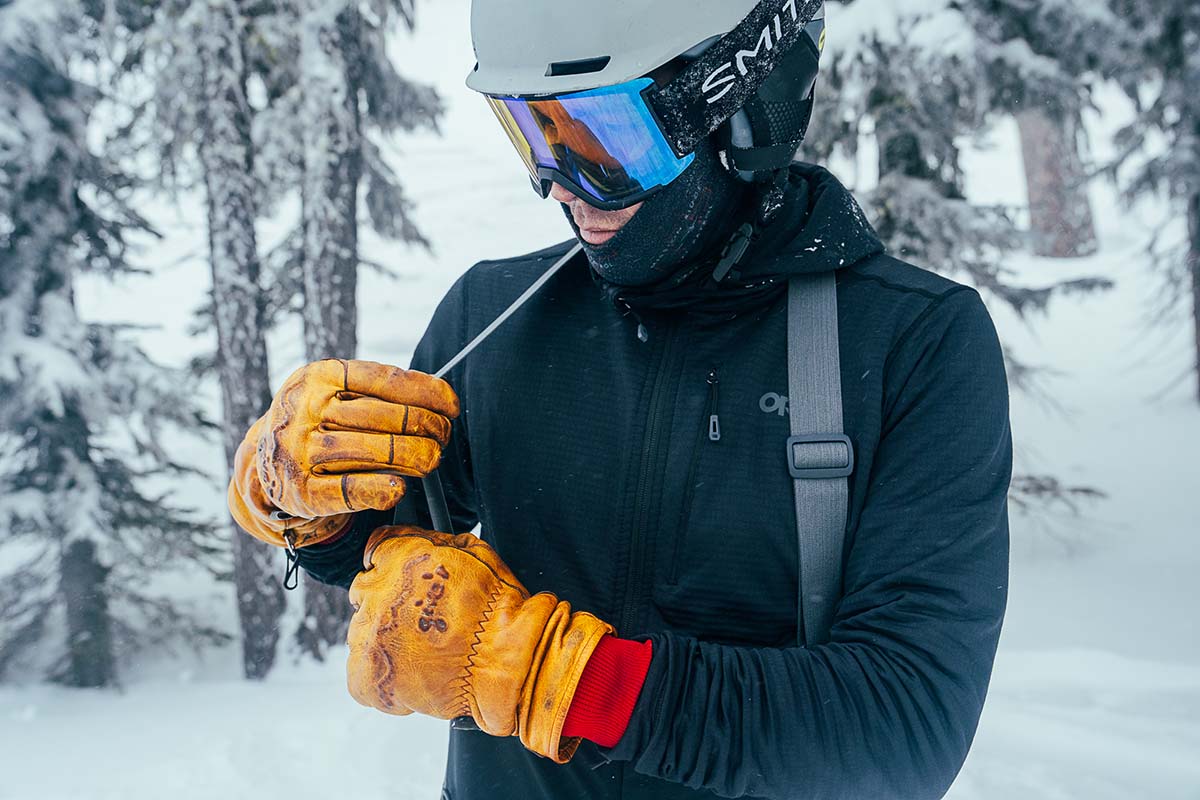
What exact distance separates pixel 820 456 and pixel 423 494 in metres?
0.90

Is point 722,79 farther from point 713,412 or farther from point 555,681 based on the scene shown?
point 555,681

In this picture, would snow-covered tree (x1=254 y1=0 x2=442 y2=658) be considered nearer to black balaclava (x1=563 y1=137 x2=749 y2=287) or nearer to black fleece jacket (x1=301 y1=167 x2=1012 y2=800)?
black fleece jacket (x1=301 y1=167 x2=1012 y2=800)

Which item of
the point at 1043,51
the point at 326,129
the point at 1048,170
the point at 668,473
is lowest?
the point at 668,473

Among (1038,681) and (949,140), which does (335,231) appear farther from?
(1038,681)

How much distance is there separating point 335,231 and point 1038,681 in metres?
6.17

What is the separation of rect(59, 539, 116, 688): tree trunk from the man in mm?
6899

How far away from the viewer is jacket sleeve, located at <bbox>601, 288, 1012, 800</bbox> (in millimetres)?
1351

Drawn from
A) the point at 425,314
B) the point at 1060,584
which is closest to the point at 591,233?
the point at 1060,584

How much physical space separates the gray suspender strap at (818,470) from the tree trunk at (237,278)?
6.73 meters

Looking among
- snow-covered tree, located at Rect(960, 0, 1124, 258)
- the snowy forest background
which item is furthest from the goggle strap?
snow-covered tree, located at Rect(960, 0, 1124, 258)

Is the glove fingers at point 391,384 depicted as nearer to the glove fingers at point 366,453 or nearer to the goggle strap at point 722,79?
the glove fingers at point 366,453

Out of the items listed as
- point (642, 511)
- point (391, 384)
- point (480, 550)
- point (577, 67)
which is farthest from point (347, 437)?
point (577, 67)

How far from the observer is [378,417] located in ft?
5.54

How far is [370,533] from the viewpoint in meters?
1.94
